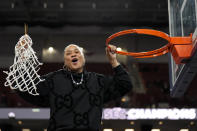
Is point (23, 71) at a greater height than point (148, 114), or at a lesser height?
greater

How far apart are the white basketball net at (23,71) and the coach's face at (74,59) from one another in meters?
0.19

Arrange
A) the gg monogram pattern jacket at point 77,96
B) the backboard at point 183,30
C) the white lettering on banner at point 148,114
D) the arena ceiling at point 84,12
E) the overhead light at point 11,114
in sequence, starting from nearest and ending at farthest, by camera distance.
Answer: the gg monogram pattern jacket at point 77,96 < the backboard at point 183,30 < the white lettering on banner at point 148,114 < the overhead light at point 11,114 < the arena ceiling at point 84,12

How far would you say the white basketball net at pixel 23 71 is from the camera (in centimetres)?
213

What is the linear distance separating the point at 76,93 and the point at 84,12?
27.2 feet

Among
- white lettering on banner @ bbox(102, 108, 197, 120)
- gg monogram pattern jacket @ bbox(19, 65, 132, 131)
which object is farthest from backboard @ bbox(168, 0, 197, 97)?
white lettering on banner @ bbox(102, 108, 197, 120)

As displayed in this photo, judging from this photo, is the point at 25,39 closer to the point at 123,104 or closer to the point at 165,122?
the point at 123,104

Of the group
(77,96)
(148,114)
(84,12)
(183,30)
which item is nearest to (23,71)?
(77,96)

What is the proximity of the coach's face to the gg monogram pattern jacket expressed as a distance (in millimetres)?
46

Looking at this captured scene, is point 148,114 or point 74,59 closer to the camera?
point 74,59

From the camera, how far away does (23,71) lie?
90.2 inches

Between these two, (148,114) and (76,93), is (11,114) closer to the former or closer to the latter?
(148,114)

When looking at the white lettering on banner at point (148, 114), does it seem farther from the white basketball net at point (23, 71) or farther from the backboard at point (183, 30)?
the white basketball net at point (23, 71)

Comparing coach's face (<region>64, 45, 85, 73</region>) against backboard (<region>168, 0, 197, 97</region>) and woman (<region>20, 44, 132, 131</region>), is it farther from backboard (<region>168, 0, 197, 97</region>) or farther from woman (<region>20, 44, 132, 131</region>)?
backboard (<region>168, 0, 197, 97</region>)

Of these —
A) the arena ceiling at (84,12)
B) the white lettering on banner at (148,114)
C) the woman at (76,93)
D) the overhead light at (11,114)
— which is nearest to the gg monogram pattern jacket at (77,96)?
the woman at (76,93)
